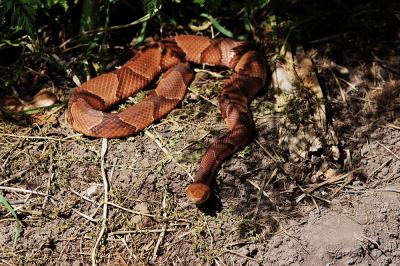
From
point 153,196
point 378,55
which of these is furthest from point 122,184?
point 378,55

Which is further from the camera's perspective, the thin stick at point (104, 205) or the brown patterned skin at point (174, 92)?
the brown patterned skin at point (174, 92)

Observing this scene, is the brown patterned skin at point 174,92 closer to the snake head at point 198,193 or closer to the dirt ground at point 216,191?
the snake head at point 198,193

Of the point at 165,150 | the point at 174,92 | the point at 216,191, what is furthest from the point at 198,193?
the point at 174,92

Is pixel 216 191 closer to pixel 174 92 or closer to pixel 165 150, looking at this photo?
pixel 165 150

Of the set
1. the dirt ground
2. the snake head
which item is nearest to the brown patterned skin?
the snake head

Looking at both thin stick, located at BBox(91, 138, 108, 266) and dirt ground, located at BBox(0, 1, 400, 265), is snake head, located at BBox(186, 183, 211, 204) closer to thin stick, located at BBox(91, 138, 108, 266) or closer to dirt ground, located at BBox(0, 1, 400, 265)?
dirt ground, located at BBox(0, 1, 400, 265)

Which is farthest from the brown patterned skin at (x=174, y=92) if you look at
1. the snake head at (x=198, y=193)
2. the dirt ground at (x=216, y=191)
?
the dirt ground at (x=216, y=191)
